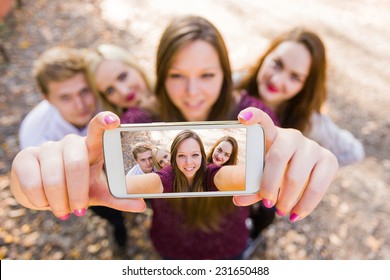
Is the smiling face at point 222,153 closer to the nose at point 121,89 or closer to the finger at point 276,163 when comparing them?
the finger at point 276,163

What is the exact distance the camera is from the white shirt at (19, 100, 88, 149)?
8.20 ft

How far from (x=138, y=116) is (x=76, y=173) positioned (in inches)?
25.9

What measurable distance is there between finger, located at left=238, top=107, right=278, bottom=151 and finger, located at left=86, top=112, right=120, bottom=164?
49 centimetres

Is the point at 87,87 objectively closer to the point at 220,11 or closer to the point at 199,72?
the point at 199,72

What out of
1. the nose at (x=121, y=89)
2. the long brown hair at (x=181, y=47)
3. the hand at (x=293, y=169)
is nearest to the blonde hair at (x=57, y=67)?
the nose at (x=121, y=89)

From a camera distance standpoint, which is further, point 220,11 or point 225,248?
point 220,11

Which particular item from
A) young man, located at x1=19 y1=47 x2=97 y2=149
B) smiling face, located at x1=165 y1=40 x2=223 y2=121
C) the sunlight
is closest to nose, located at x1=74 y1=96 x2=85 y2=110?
young man, located at x1=19 y1=47 x2=97 y2=149

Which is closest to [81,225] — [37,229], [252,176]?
[37,229]

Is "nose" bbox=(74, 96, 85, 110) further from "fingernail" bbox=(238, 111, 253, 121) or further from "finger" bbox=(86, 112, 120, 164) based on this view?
"fingernail" bbox=(238, 111, 253, 121)

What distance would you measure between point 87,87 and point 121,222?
3.85ft

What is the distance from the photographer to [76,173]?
1.31 metres

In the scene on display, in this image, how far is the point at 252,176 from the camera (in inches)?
56.1

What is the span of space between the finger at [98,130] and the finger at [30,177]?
0.22 meters

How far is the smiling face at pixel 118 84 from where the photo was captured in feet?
8.39
